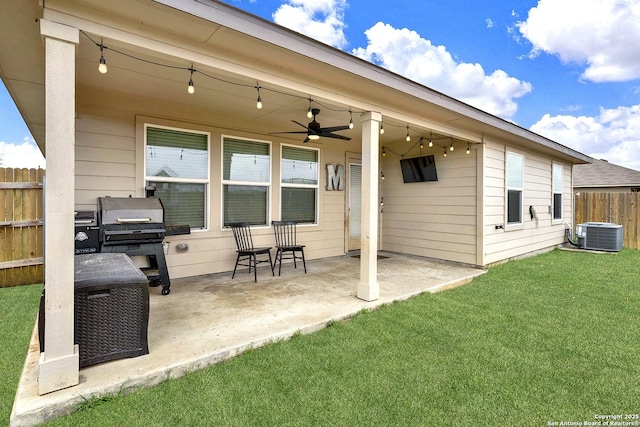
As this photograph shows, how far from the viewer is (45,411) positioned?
1.63m

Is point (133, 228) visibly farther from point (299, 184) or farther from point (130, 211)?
point (299, 184)

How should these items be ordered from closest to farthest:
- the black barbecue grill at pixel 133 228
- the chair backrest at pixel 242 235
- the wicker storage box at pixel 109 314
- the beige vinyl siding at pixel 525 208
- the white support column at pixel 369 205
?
the wicker storage box at pixel 109 314
the black barbecue grill at pixel 133 228
the white support column at pixel 369 205
the chair backrest at pixel 242 235
the beige vinyl siding at pixel 525 208

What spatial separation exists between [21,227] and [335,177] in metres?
4.83

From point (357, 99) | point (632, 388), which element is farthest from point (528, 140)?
point (632, 388)

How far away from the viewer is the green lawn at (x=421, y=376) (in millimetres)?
1695

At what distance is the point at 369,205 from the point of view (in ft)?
11.5

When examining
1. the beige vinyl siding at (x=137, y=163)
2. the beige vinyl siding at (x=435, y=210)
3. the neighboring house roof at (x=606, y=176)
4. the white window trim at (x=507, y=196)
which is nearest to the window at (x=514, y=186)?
the white window trim at (x=507, y=196)

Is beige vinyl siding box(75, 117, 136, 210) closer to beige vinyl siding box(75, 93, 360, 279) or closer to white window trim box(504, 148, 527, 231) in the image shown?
beige vinyl siding box(75, 93, 360, 279)

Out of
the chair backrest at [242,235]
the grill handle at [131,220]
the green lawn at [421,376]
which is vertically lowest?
the green lawn at [421,376]

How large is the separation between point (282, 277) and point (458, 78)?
61.1ft

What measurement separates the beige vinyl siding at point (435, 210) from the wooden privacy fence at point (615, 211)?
5747 millimetres

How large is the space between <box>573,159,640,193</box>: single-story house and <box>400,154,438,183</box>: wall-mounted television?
11.2 meters

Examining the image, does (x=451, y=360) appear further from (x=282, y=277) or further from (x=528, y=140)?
(x=528, y=140)

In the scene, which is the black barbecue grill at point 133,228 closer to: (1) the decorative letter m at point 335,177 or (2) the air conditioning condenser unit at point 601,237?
(1) the decorative letter m at point 335,177
